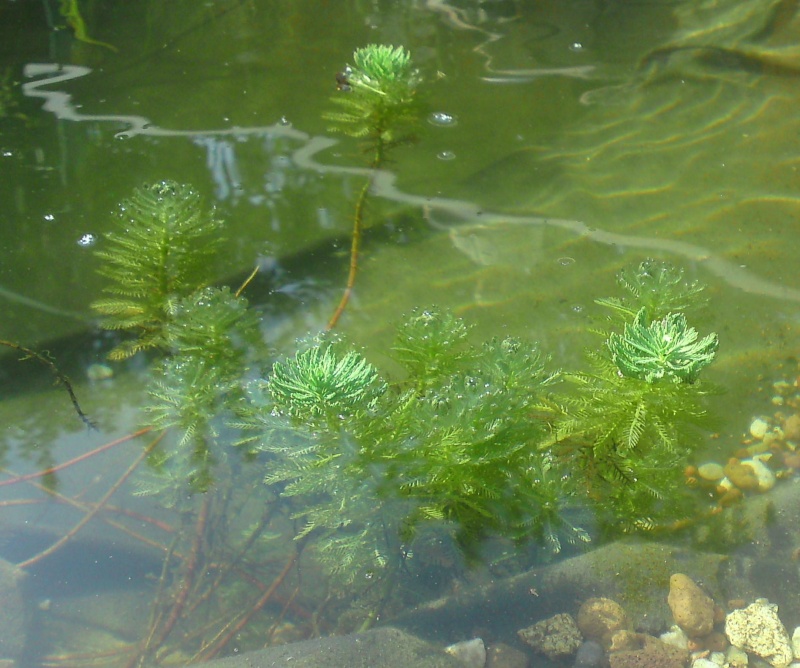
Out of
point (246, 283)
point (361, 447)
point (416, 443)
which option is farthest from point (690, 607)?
point (246, 283)

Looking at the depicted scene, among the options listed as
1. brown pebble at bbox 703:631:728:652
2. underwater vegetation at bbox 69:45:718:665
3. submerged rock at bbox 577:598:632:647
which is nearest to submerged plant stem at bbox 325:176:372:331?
underwater vegetation at bbox 69:45:718:665

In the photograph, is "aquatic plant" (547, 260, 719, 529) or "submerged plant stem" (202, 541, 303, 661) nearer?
"aquatic plant" (547, 260, 719, 529)

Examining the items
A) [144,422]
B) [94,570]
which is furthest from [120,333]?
[94,570]

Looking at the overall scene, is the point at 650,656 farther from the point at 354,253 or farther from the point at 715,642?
the point at 354,253

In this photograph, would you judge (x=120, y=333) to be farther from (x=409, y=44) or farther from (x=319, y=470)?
(x=409, y=44)

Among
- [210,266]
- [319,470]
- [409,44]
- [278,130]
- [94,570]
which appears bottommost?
[94,570]

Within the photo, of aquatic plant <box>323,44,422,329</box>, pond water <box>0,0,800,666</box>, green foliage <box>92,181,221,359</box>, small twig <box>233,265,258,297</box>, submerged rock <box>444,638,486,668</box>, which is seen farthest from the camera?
aquatic plant <box>323,44,422,329</box>

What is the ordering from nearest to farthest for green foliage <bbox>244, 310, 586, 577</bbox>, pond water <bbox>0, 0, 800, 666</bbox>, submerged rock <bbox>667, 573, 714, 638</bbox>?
green foliage <bbox>244, 310, 586, 577</bbox> < submerged rock <bbox>667, 573, 714, 638</bbox> < pond water <bbox>0, 0, 800, 666</bbox>

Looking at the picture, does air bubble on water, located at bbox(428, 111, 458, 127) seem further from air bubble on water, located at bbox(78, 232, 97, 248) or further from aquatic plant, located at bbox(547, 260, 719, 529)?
air bubble on water, located at bbox(78, 232, 97, 248)

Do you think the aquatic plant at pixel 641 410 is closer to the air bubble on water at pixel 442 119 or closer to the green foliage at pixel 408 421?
the green foliage at pixel 408 421
